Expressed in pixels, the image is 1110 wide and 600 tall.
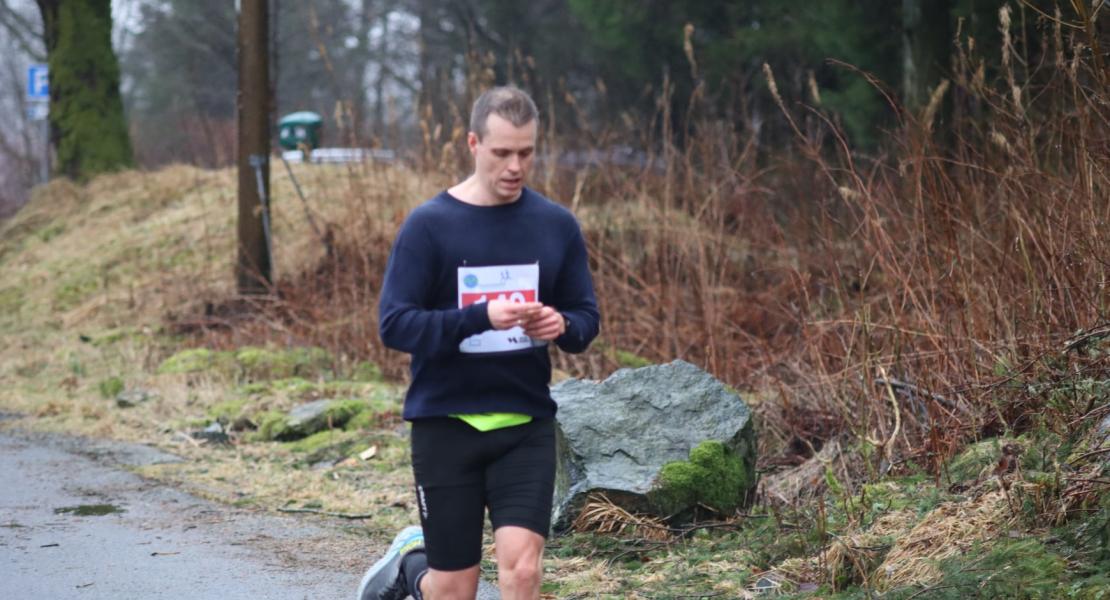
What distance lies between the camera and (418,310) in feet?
12.7

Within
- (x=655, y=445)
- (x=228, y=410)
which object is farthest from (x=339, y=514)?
(x=228, y=410)

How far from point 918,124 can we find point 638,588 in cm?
279

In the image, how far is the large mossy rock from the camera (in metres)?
6.04

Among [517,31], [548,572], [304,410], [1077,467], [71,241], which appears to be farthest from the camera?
[517,31]

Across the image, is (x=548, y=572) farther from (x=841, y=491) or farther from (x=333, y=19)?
(x=333, y=19)

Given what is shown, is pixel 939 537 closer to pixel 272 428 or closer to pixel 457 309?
pixel 457 309

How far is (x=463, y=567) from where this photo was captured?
399 centimetres

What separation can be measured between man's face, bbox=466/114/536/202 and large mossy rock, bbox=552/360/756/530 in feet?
7.98

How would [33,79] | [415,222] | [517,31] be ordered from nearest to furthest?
[415,222]
[33,79]
[517,31]

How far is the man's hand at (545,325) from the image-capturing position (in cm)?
380

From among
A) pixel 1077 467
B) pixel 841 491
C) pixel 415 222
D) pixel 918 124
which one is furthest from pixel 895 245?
pixel 415 222

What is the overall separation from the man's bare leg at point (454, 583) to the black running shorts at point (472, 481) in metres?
0.03

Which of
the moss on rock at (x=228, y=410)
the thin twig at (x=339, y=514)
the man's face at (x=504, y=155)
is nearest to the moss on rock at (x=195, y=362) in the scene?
the moss on rock at (x=228, y=410)

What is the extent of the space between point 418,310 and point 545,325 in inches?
14.3
